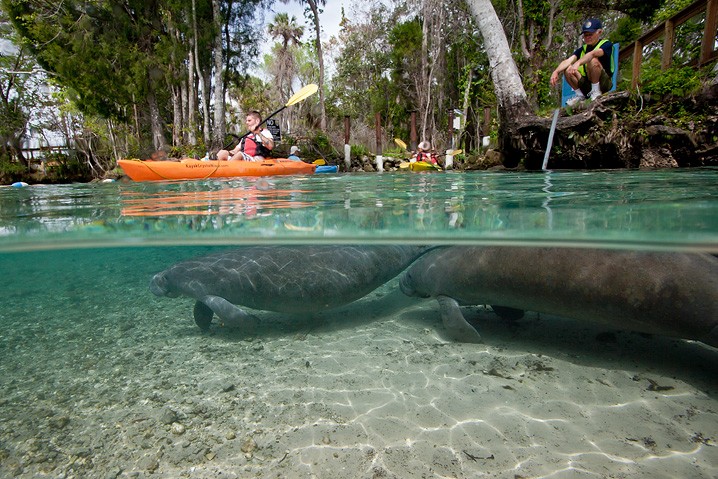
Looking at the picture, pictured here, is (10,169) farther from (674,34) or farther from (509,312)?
(674,34)

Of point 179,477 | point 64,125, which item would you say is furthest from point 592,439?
point 64,125

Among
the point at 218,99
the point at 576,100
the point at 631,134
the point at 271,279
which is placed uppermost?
the point at 218,99

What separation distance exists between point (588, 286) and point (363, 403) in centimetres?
222

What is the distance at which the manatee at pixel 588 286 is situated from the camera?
309cm

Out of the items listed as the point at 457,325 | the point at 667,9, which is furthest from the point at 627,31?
the point at 457,325

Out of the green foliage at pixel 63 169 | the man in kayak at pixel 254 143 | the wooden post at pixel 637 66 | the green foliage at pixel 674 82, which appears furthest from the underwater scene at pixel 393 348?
the green foliage at pixel 63 169

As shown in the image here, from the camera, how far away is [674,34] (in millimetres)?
10023

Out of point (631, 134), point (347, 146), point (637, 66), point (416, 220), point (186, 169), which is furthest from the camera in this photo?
point (347, 146)

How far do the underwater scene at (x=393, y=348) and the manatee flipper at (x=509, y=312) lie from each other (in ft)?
0.22

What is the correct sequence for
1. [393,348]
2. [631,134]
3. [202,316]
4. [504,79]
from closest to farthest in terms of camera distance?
[393,348], [202,316], [631,134], [504,79]

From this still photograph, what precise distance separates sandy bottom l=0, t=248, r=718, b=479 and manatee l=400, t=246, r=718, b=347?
39 centimetres

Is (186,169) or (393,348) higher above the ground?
(186,169)

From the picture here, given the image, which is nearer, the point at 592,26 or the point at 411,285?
the point at 411,285

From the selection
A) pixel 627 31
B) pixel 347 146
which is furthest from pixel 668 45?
pixel 627 31
